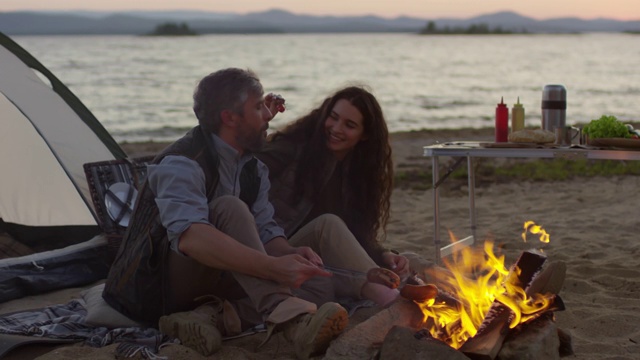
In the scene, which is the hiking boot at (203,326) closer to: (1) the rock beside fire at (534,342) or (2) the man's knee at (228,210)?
(2) the man's knee at (228,210)

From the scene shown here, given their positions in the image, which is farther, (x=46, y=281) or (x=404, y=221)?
(x=404, y=221)

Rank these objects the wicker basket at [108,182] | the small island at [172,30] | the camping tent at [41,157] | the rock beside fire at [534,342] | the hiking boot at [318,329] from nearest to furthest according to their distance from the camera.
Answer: the rock beside fire at [534,342] < the hiking boot at [318,329] < the wicker basket at [108,182] < the camping tent at [41,157] < the small island at [172,30]

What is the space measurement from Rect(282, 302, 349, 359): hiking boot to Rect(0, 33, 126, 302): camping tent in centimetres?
233

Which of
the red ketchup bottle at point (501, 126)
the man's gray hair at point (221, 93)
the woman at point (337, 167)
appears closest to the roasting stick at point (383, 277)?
the woman at point (337, 167)

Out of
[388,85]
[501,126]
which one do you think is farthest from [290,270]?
[388,85]

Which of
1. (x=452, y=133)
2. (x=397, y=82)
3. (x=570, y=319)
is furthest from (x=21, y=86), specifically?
(x=397, y=82)

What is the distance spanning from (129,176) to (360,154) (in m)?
1.54

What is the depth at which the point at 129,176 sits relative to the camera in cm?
493

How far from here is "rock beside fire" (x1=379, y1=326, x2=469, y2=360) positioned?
2836 millimetres

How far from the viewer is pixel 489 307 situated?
3248 millimetres

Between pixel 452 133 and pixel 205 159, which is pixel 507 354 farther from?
pixel 452 133

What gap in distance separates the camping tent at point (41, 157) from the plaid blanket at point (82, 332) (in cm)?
140

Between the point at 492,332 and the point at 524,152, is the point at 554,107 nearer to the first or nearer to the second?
the point at 524,152

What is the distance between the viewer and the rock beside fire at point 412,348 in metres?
2.84
